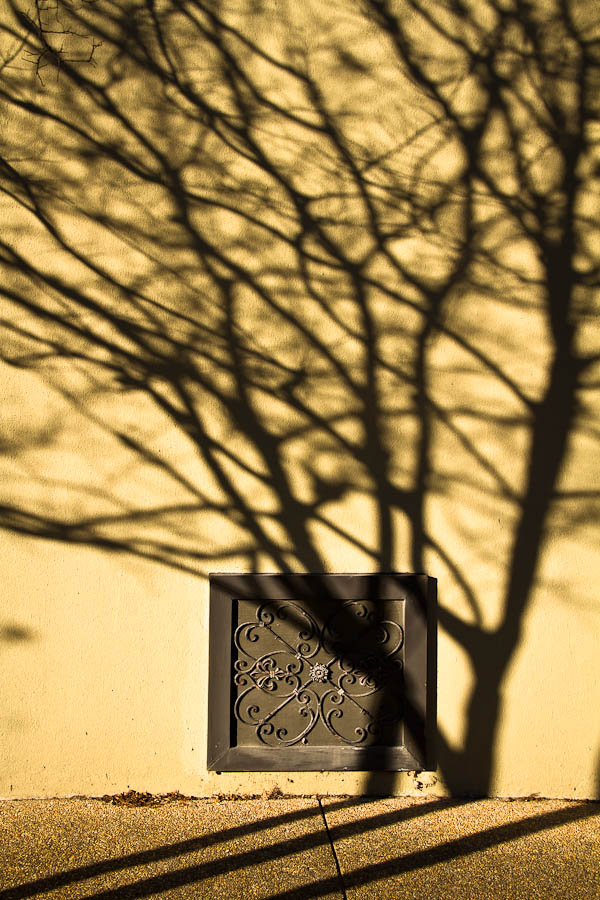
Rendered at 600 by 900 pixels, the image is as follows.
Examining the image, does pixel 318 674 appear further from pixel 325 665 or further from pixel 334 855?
pixel 334 855

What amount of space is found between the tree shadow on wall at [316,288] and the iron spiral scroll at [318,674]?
0.80ft

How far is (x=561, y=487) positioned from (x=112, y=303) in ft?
7.03

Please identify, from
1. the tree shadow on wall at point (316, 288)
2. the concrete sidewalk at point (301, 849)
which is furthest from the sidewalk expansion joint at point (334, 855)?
the tree shadow on wall at point (316, 288)

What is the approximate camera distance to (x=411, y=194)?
11.3ft

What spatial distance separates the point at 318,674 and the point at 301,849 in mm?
708

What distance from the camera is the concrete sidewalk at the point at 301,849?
2.69m

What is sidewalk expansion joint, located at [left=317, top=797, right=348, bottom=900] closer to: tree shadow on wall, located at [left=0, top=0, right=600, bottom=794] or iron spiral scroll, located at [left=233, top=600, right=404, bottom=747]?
iron spiral scroll, located at [left=233, top=600, right=404, bottom=747]

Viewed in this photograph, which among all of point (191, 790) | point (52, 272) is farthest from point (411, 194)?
point (191, 790)

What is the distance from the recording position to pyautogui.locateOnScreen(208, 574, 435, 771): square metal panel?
11.1ft

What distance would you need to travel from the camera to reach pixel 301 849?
2.92 meters

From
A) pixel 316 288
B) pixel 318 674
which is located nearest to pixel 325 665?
pixel 318 674

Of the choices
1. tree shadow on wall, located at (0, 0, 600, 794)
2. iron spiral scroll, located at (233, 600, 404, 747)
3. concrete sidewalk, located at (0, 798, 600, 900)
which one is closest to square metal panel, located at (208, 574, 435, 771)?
iron spiral scroll, located at (233, 600, 404, 747)

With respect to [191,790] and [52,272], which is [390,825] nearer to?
[191,790]

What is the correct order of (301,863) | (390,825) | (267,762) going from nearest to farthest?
1. (301,863)
2. (390,825)
3. (267,762)
